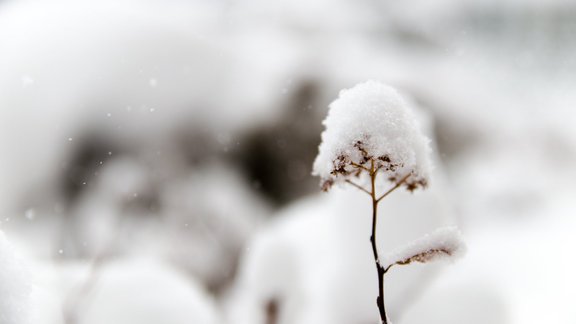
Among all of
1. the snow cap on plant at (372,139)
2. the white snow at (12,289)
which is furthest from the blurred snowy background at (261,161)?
the snow cap on plant at (372,139)

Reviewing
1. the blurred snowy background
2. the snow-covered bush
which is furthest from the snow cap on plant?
the blurred snowy background

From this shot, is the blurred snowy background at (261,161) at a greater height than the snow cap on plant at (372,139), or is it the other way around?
the blurred snowy background at (261,161)

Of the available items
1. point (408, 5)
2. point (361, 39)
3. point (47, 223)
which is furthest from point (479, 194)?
point (47, 223)

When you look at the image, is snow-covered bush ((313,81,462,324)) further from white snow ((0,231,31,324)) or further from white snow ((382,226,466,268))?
white snow ((0,231,31,324))

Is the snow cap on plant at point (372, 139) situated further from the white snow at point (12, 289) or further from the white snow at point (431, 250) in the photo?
the white snow at point (12, 289)

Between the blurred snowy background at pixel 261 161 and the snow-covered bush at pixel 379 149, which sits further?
the blurred snowy background at pixel 261 161

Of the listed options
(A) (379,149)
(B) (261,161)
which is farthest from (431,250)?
(B) (261,161)

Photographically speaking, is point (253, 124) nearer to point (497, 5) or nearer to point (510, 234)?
point (510, 234)
